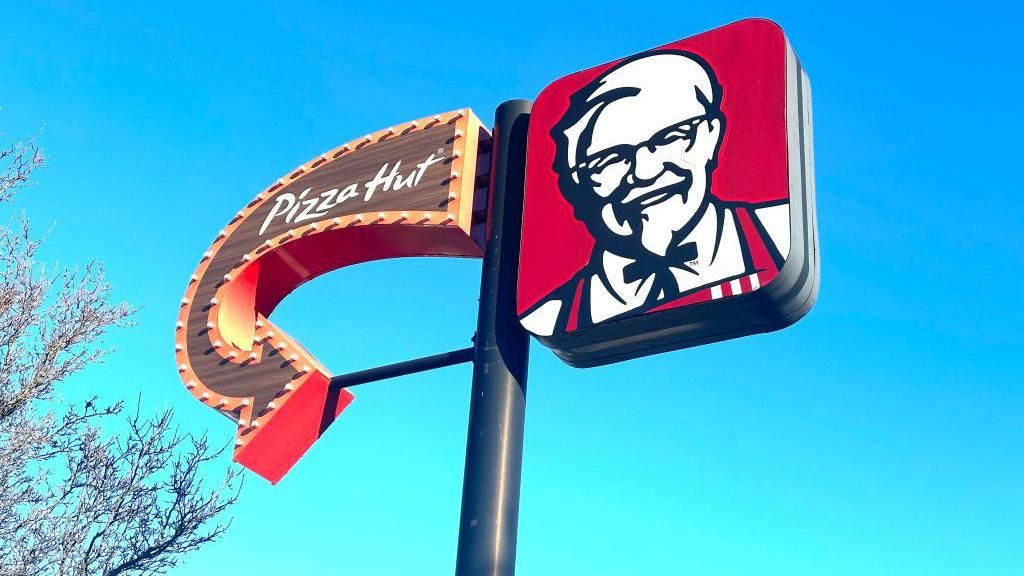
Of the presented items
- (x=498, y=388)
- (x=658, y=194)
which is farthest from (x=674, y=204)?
(x=498, y=388)

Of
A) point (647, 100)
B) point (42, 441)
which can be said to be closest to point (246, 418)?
point (647, 100)

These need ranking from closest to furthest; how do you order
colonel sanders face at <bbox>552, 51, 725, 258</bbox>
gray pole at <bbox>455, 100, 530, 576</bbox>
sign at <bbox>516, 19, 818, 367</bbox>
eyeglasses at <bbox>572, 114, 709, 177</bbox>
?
sign at <bbox>516, 19, 818, 367</bbox> → gray pole at <bbox>455, 100, 530, 576</bbox> → colonel sanders face at <bbox>552, 51, 725, 258</bbox> → eyeglasses at <bbox>572, 114, 709, 177</bbox>

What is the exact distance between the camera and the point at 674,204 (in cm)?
484

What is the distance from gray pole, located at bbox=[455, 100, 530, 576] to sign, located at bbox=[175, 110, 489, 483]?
0.22 metres

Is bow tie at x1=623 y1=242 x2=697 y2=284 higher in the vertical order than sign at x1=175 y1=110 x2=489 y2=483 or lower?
lower

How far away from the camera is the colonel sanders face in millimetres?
4840

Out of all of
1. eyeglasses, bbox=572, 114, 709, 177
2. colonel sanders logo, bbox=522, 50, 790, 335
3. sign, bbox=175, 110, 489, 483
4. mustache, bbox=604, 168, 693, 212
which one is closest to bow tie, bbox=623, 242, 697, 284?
colonel sanders logo, bbox=522, 50, 790, 335

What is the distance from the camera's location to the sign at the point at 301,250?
5.77 meters

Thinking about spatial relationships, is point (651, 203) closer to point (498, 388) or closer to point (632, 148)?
point (632, 148)

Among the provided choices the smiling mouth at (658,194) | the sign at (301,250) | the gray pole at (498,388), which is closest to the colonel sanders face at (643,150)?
the smiling mouth at (658,194)

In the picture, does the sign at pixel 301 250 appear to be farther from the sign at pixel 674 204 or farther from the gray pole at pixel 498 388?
the sign at pixel 674 204

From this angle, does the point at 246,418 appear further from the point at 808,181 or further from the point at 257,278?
the point at 808,181

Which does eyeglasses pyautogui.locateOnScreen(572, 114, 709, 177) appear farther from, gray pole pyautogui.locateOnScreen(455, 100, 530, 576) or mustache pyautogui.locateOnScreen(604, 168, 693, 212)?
gray pole pyautogui.locateOnScreen(455, 100, 530, 576)

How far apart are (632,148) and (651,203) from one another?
458 millimetres
